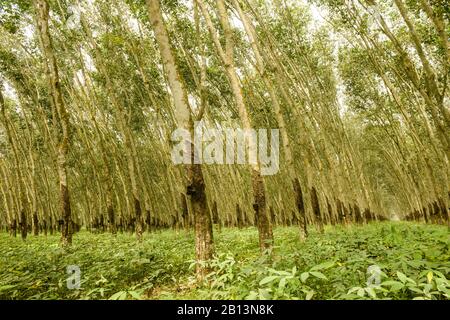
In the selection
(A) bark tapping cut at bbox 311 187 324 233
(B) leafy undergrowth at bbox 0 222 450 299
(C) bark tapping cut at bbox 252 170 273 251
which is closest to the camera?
(B) leafy undergrowth at bbox 0 222 450 299

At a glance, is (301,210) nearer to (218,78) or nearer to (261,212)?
(261,212)

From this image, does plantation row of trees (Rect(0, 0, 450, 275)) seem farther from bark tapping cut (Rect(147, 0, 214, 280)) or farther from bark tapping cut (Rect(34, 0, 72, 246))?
bark tapping cut (Rect(147, 0, 214, 280))

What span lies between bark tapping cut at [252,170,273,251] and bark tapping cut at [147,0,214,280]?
1418 mm

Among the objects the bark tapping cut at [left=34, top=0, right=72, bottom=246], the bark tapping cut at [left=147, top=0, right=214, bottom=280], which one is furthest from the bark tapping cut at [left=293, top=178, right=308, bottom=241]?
the bark tapping cut at [left=34, top=0, right=72, bottom=246]

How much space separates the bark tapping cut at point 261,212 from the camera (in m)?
6.56

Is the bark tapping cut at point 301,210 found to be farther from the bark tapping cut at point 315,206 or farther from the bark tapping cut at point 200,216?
the bark tapping cut at point 200,216

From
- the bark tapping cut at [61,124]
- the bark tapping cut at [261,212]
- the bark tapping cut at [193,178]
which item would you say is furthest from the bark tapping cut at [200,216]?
the bark tapping cut at [61,124]

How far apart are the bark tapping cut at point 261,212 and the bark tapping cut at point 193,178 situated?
1.42 m

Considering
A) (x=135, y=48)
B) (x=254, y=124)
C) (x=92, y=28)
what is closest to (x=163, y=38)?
(x=135, y=48)

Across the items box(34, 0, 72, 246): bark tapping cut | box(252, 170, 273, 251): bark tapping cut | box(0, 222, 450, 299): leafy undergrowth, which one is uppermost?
box(34, 0, 72, 246): bark tapping cut

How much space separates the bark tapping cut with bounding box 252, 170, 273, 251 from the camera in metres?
6.56
